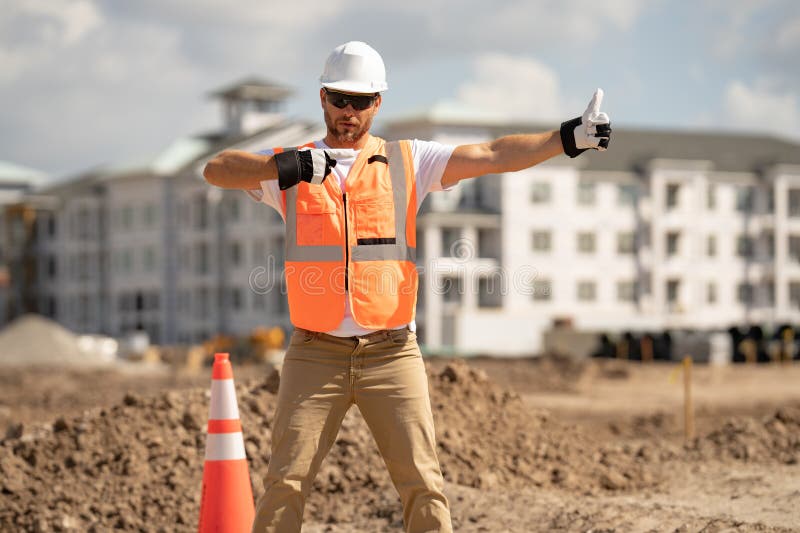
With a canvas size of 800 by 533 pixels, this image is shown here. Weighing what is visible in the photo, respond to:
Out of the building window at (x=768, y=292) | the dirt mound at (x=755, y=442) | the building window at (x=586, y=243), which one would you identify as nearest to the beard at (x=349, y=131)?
the dirt mound at (x=755, y=442)

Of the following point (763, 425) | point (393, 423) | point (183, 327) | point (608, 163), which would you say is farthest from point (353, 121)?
point (183, 327)

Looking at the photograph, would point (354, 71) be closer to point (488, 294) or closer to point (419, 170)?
point (419, 170)

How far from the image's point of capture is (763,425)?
39.7 feet

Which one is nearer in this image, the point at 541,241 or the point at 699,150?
the point at 541,241

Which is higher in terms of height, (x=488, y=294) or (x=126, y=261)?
(x=126, y=261)

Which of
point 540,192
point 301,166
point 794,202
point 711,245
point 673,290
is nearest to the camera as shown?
point 301,166

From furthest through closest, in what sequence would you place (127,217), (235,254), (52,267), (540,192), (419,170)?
(52,267)
(127,217)
(235,254)
(540,192)
(419,170)

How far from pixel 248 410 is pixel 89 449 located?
4.09ft

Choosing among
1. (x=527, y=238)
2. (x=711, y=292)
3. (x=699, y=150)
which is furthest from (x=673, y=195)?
(x=527, y=238)

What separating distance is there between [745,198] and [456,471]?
5444 cm

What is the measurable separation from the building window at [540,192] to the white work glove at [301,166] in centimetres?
5022

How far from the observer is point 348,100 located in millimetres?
4875

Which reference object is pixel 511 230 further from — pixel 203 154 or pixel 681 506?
pixel 681 506

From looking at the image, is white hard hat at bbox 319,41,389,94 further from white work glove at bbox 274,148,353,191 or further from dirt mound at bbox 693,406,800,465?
dirt mound at bbox 693,406,800,465
